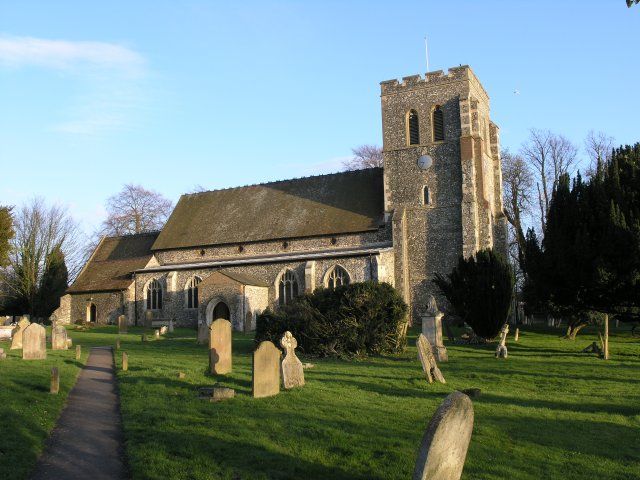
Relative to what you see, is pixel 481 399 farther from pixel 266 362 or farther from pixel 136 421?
pixel 136 421

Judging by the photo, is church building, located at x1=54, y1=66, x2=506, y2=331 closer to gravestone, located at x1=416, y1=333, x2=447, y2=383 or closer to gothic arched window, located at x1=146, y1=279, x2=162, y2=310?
gothic arched window, located at x1=146, y1=279, x2=162, y2=310

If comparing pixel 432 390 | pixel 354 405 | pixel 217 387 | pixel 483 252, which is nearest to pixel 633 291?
pixel 483 252

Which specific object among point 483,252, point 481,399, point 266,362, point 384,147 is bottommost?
point 481,399

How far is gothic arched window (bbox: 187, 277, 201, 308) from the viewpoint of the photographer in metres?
32.8

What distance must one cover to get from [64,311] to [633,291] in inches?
1183

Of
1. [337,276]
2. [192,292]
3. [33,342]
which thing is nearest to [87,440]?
[33,342]

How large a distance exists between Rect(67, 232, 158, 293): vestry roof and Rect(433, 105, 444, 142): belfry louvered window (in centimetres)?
1749

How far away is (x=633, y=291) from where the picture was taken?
56.5 feet

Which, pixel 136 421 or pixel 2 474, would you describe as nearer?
pixel 2 474

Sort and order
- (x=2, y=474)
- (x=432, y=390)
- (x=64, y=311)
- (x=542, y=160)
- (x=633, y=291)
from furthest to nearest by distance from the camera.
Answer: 1. (x=542, y=160)
2. (x=64, y=311)
3. (x=633, y=291)
4. (x=432, y=390)
5. (x=2, y=474)

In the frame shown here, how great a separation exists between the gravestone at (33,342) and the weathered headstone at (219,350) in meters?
5.17

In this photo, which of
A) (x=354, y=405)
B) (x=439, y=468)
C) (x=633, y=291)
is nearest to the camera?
(x=439, y=468)

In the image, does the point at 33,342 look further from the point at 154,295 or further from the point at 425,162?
the point at 425,162

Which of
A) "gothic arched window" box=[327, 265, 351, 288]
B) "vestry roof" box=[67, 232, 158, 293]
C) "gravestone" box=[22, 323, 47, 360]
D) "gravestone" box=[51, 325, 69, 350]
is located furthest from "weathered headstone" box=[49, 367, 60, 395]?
"vestry roof" box=[67, 232, 158, 293]
